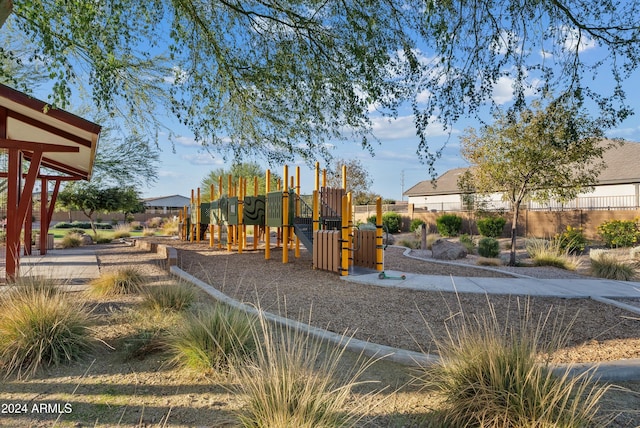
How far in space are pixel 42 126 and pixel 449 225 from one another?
22760 mm

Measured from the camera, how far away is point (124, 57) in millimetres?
7676

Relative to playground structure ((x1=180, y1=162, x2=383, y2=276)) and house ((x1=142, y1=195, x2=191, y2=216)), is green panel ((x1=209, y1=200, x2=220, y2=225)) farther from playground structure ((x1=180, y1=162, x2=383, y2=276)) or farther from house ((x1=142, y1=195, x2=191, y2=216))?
house ((x1=142, y1=195, x2=191, y2=216))

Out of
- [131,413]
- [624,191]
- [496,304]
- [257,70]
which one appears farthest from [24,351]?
[624,191]

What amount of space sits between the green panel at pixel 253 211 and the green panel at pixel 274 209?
1104 mm

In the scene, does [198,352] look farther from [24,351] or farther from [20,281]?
[20,281]

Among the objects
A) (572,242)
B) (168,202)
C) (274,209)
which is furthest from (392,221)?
(168,202)

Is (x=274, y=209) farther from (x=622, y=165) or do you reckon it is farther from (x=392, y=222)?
(x=622, y=165)

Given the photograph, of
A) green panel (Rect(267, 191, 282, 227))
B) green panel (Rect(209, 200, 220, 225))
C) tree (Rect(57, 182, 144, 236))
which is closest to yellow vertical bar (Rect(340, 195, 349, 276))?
green panel (Rect(267, 191, 282, 227))

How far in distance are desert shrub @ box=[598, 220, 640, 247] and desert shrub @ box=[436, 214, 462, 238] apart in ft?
29.9

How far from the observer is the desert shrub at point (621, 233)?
1680 centimetres

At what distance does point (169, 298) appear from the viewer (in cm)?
577

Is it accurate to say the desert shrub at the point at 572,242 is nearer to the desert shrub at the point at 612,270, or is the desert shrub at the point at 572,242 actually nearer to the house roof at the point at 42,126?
the desert shrub at the point at 612,270

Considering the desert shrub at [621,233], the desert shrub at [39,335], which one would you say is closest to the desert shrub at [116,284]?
the desert shrub at [39,335]

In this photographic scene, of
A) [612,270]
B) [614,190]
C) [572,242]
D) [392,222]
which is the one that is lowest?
[612,270]
